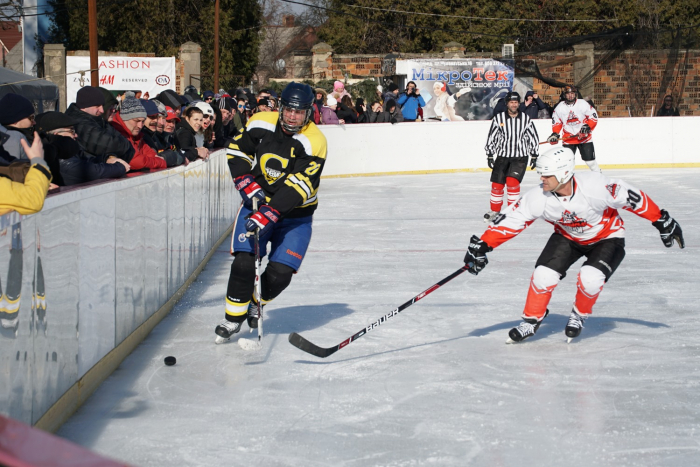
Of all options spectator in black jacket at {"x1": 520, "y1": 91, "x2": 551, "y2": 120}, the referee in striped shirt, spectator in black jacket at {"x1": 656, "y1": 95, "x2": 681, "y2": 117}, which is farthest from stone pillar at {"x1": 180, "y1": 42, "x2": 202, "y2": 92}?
the referee in striped shirt

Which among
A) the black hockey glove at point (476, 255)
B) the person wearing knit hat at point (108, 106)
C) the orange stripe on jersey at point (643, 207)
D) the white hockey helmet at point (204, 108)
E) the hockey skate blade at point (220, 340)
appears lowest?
the hockey skate blade at point (220, 340)

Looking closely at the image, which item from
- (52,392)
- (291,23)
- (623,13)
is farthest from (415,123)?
(291,23)

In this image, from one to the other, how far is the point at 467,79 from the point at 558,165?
51.1ft

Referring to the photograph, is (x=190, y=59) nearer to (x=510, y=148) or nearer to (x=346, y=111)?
(x=346, y=111)

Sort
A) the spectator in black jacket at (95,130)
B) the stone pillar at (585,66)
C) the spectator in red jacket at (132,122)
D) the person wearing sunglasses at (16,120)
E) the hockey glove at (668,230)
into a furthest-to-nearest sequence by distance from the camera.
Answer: the stone pillar at (585,66) < the spectator in red jacket at (132,122) < the spectator in black jacket at (95,130) < the hockey glove at (668,230) < the person wearing sunglasses at (16,120)

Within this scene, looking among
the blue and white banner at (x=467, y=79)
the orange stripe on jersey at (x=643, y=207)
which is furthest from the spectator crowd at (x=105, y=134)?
the blue and white banner at (x=467, y=79)

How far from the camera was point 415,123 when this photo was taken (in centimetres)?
1538

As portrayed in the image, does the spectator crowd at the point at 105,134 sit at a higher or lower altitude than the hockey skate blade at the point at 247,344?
higher

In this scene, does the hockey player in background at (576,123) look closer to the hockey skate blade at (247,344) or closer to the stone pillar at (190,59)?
the hockey skate blade at (247,344)

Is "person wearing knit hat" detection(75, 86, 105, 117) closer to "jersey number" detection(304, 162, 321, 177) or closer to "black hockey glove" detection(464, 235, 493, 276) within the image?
"jersey number" detection(304, 162, 321, 177)

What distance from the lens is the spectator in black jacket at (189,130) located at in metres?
6.63

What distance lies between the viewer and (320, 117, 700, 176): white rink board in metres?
15.0

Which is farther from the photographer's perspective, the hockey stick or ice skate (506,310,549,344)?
ice skate (506,310,549,344)

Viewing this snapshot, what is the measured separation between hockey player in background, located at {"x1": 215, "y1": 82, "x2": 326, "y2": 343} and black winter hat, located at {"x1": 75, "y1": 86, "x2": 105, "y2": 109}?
2.73 feet
